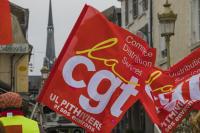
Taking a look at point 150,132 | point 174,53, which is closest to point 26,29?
point 150,132

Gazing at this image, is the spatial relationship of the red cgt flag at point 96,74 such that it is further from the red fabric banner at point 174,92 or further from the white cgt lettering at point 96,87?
the red fabric banner at point 174,92

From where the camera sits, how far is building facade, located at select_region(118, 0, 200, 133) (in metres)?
23.0

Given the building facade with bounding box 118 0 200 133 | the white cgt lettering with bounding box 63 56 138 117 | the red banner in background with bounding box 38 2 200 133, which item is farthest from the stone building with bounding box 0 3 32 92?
the white cgt lettering with bounding box 63 56 138 117

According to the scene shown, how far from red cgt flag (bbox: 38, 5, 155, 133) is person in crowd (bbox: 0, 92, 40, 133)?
1.39 m

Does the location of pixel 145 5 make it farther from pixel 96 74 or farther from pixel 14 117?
pixel 14 117

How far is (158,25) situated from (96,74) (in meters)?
18.7

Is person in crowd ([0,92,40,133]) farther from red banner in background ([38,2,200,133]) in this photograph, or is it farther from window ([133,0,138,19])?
window ([133,0,138,19])

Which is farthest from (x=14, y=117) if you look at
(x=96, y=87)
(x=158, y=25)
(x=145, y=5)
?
(x=145, y=5)

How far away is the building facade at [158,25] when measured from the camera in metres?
23.0

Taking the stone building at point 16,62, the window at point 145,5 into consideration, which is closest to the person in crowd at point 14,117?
the window at point 145,5

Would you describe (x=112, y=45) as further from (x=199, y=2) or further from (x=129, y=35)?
(x=199, y=2)

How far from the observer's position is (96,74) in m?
8.36

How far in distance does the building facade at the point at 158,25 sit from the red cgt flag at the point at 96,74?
13.7 meters

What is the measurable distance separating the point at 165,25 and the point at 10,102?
32.0ft
